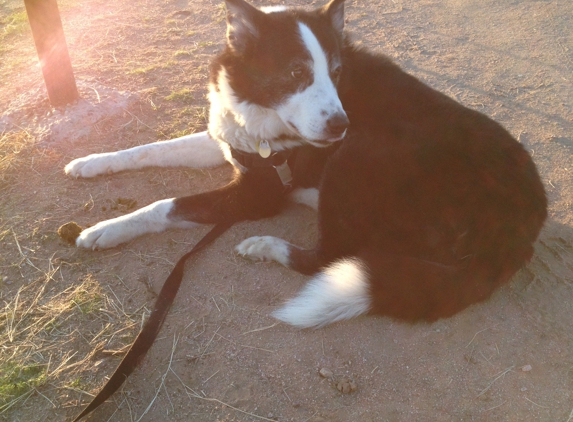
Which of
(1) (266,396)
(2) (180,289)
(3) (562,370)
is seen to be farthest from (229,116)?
(3) (562,370)

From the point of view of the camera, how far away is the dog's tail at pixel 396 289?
212 centimetres

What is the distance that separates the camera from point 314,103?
249cm

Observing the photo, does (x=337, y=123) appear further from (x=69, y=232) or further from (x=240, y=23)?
(x=69, y=232)

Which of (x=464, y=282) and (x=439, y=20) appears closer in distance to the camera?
(x=464, y=282)

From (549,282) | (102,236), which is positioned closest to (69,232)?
(102,236)

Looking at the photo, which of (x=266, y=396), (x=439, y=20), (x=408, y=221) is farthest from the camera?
(x=439, y=20)

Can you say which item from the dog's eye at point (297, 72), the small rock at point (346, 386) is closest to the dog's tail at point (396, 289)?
the small rock at point (346, 386)

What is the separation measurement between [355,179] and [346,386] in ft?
3.74

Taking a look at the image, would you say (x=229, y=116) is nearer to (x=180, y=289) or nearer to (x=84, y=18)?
(x=180, y=289)

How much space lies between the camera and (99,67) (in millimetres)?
4602

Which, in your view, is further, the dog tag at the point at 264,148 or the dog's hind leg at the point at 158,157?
the dog's hind leg at the point at 158,157

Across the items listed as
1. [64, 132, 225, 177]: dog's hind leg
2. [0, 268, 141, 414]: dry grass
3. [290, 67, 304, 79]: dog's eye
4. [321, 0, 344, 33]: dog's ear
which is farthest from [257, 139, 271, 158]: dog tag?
[0, 268, 141, 414]: dry grass

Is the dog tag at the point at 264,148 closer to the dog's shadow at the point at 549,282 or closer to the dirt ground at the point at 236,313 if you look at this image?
the dirt ground at the point at 236,313

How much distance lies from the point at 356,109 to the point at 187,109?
6.20 ft
